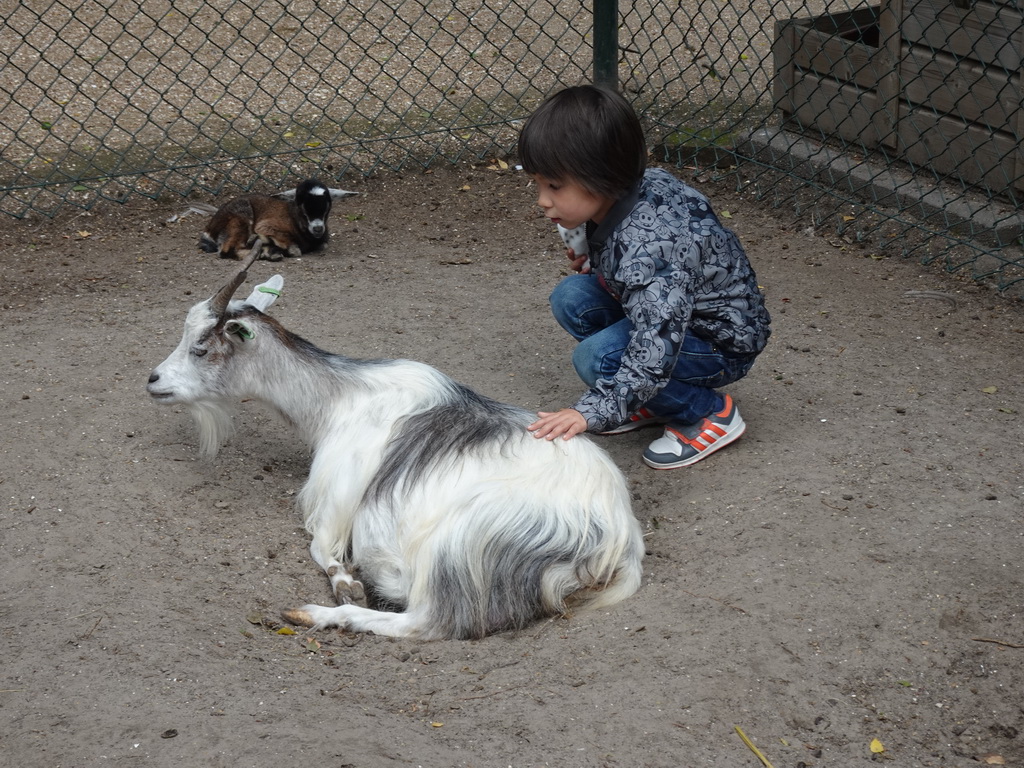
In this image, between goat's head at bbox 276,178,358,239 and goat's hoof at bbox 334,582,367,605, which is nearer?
goat's hoof at bbox 334,582,367,605

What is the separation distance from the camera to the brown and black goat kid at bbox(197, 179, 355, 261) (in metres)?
5.56

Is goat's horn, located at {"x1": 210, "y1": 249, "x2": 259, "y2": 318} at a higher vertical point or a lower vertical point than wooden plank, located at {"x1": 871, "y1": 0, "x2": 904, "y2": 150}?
lower

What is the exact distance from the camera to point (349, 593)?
10.6 feet

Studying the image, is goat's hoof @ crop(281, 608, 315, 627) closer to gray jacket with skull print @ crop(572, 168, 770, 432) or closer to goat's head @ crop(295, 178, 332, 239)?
gray jacket with skull print @ crop(572, 168, 770, 432)

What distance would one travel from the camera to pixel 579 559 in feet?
9.73

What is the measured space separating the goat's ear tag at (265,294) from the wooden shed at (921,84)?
334cm

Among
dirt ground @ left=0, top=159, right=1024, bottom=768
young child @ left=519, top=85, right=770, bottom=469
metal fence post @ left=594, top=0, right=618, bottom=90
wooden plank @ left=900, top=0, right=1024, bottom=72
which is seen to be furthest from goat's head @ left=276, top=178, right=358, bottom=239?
wooden plank @ left=900, top=0, right=1024, bottom=72

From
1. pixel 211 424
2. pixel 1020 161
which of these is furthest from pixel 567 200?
pixel 1020 161

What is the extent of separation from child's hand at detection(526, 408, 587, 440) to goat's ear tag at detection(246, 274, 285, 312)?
1.02 meters

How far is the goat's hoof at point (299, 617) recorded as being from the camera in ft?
10.00

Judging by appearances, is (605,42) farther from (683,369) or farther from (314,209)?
(683,369)

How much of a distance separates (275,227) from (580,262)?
2282 millimetres

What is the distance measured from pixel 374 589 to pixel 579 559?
0.67 m

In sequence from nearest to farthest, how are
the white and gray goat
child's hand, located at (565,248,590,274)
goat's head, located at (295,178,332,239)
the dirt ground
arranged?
the dirt ground, the white and gray goat, child's hand, located at (565,248,590,274), goat's head, located at (295,178,332,239)
